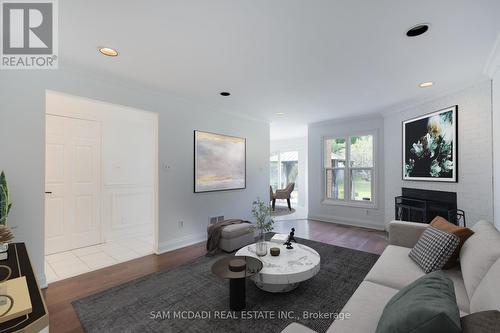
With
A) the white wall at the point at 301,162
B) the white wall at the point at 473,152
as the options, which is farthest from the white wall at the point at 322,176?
the white wall at the point at 301,162

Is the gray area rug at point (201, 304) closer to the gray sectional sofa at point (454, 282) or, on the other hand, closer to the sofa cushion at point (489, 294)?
the gray sectional sofa at point (454, 282)

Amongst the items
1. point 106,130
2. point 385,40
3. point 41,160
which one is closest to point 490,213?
point 385,40

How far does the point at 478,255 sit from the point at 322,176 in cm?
443

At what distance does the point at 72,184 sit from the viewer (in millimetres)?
3672

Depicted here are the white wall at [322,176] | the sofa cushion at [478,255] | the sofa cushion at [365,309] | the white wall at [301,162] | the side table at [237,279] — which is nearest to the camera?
the sofa cushion at [365,309]

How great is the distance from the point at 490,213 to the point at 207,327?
3.71 meters

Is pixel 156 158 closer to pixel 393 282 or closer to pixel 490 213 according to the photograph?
pixel 393 282

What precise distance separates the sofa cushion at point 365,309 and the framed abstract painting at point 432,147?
9.31 feet

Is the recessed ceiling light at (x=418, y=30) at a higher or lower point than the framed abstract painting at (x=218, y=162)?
higher

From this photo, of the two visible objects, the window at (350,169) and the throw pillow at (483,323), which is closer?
the throw pillow at (483,323)

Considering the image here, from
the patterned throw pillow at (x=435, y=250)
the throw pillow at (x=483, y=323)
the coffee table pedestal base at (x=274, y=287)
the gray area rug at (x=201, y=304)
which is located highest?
the throw pillow at (x=483, y=323)

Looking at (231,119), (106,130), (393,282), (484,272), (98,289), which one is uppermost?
(231,119)

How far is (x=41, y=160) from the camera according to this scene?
8.09ft

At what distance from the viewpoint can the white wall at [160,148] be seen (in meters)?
2.31
